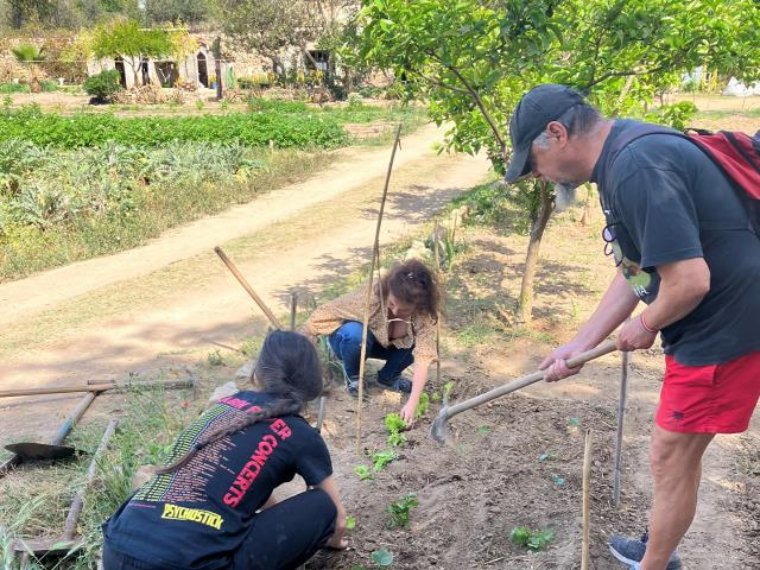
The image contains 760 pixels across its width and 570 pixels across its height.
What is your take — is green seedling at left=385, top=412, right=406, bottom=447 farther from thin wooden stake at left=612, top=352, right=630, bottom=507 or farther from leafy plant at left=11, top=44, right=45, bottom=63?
leafy plant at left=11, top=44, right=45, bottom=63

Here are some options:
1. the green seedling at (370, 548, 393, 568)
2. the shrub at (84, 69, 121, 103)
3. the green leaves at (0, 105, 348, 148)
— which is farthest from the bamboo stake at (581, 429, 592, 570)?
the shrub at (84, 69, 121, 103)

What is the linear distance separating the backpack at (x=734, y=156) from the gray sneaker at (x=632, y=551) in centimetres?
121

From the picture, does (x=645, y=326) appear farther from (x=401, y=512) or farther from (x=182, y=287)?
(x=182, y=287)

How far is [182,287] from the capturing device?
7203 mm

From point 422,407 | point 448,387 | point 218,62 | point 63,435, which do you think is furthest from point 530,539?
point 218,62

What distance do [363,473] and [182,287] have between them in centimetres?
436

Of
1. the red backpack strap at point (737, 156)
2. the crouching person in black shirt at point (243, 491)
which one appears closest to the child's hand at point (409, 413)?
the crouching person in black shirt at point (243, 491)

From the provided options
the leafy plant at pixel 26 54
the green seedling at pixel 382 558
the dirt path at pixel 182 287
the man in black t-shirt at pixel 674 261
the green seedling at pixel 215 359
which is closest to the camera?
the man in black t-shirt at pixel 674 261

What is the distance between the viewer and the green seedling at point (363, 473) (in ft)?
11.0

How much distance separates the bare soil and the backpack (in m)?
1.42

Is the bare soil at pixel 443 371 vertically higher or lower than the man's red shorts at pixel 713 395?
lower

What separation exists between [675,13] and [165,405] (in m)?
3.64

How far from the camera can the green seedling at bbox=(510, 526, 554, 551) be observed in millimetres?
2762

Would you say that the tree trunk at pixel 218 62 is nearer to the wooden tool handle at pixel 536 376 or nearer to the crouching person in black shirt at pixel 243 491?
the wooden tool handle at pixel 536 376
